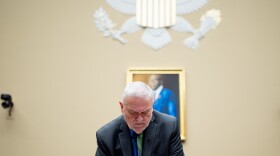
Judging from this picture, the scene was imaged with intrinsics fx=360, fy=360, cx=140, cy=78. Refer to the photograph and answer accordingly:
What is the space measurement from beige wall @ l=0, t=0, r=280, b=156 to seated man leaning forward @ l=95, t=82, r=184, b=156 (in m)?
2.24

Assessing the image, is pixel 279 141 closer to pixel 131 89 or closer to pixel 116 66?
pixel 116 66

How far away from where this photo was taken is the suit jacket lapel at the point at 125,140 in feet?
8.43

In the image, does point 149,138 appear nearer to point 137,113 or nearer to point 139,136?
point 139,136

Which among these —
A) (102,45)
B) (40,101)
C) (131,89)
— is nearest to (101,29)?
(102,45)

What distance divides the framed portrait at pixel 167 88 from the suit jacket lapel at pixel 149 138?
2.20 m

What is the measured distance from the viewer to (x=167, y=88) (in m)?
4.89

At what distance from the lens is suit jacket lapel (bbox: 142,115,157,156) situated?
8.47ft

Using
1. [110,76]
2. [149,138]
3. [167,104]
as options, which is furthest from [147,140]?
[110,76]

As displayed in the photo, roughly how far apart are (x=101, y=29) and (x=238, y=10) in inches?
76.6

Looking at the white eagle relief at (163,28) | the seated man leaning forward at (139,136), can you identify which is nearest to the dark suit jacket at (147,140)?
the seated man leaning forward at (139,136)

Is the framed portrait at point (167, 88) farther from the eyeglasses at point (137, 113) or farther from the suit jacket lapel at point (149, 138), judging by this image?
the eyeglasses at point (137, 113)

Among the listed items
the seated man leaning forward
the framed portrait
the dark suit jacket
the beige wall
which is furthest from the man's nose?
the beige wall

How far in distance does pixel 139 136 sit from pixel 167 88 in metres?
2.27

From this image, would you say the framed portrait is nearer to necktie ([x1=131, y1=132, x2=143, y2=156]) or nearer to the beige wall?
the beige wall
